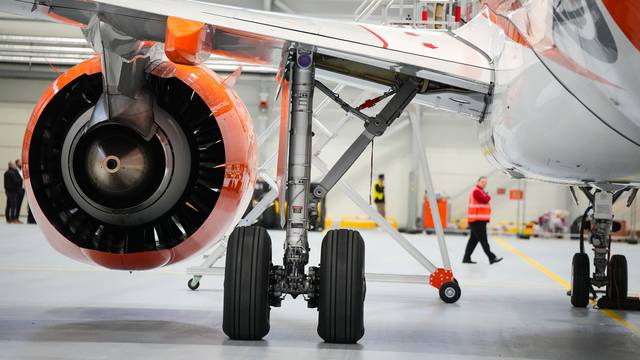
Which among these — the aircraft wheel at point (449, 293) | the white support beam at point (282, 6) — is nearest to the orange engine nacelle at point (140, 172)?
the aircraft wheel at point (449, 293)

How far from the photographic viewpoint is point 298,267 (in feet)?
18.8

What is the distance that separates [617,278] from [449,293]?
1.89 m

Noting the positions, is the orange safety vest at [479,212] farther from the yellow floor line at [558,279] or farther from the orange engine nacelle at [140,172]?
the orange engine nacelle at [140,172]

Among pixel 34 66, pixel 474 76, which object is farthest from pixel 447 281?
pixel 34 66

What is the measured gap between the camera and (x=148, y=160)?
621cm

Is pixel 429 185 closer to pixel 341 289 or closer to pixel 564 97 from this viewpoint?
pixel 341 289

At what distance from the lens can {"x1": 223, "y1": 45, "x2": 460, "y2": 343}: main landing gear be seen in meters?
5.61

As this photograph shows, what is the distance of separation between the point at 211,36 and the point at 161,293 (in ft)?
14.6

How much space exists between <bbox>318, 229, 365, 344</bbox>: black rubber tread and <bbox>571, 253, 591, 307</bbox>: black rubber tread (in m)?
4.00

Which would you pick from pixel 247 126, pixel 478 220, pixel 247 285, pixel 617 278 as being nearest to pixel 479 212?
pixel 478 220

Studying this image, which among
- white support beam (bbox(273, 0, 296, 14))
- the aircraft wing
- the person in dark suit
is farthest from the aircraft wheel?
the person in dark suit

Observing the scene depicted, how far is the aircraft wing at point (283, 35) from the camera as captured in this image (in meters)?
5.09

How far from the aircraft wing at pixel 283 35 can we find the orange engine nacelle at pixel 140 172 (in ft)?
2.51

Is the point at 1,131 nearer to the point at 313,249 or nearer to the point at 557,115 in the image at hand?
the point at 313,249
